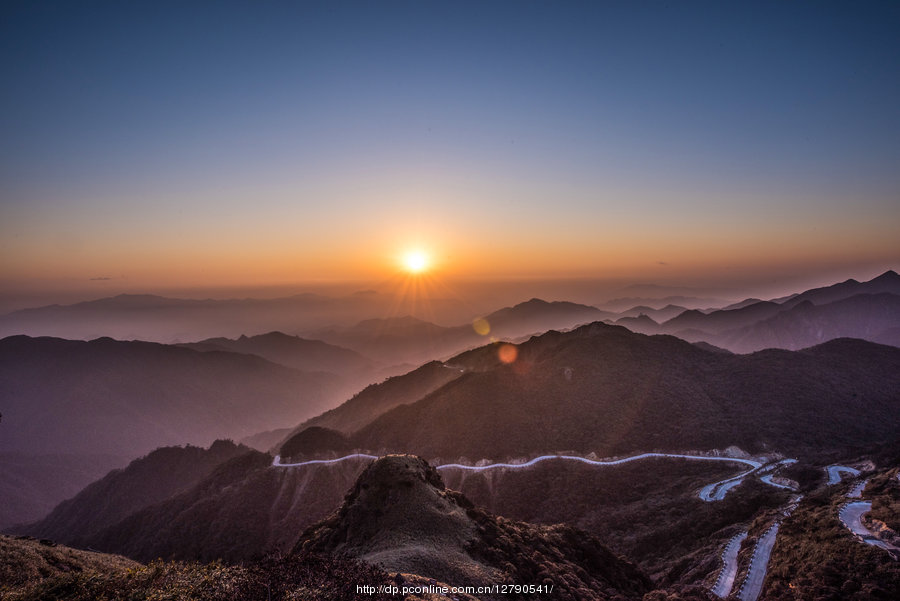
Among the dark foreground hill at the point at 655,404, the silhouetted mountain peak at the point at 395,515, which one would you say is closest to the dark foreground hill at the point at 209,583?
the silhouetted mountain peak at the point at 395,515

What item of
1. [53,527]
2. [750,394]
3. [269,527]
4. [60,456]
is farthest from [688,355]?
[60,456]

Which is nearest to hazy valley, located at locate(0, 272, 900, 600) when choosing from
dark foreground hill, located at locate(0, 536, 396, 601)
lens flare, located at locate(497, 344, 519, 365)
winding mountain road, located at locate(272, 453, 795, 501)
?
dark foreground hill, located at locate(0, 536, 396, 601)

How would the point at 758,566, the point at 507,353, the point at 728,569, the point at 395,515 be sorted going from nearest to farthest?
the point at 758,566, the point at 728,569, the point at 395,515, the point at 507,353

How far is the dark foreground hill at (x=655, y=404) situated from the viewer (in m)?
63.8

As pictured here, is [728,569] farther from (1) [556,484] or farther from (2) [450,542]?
(1) [556,484]

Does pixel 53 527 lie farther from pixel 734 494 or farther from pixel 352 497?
pixel 734 494

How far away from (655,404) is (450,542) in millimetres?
57172

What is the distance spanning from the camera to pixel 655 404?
72750mm

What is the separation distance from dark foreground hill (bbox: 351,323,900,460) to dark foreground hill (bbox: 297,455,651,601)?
30.9 m

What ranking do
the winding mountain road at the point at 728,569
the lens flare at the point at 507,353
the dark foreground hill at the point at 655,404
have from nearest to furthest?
the winding mountain road at the point at 728,569 < the dark foreground hill at the point at 655,404 < the lens flare at the point at 507,353

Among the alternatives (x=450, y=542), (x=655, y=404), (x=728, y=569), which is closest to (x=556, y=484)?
(x=655, y=404)

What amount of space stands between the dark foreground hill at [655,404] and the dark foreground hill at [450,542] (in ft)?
101

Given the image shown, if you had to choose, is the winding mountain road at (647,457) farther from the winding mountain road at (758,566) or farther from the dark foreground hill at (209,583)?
the dark foreground hill at (209,583)

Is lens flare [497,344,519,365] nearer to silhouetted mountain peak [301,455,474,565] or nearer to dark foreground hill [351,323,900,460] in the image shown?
dark foreground hill [351,323,900,460]
